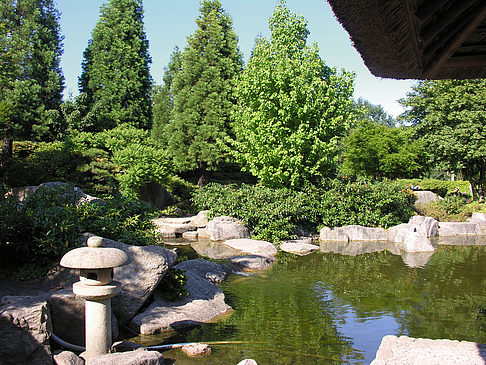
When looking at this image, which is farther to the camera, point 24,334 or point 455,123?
point 455,123

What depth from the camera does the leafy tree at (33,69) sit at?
64.2 feet

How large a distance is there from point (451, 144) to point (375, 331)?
2450cm

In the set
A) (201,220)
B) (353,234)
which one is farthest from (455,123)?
(201,220)

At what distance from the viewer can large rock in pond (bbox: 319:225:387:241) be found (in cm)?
1595

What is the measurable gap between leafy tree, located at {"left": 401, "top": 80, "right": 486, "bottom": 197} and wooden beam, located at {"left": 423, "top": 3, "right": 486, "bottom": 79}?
2666 cm

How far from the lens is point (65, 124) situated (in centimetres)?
2091

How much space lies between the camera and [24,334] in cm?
442

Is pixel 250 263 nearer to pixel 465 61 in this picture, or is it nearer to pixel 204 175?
pixel 465 61

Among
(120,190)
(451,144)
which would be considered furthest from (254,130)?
(451,144)

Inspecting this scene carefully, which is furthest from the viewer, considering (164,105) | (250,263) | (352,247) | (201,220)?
(164,105)

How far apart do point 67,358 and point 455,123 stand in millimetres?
30214

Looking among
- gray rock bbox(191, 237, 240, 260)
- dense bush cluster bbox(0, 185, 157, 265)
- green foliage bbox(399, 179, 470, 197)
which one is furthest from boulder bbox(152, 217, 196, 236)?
green foliage bbox(399, 179, 470, 197)

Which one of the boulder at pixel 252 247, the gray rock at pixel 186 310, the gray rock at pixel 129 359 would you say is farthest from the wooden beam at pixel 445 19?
the boulder at pixel 252 247

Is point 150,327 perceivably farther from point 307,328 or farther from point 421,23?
point 421,23
